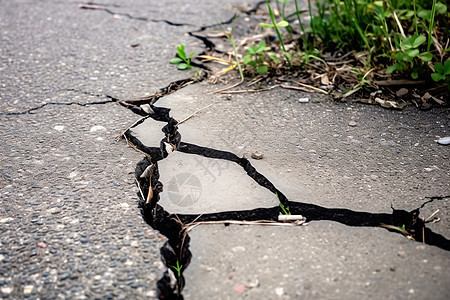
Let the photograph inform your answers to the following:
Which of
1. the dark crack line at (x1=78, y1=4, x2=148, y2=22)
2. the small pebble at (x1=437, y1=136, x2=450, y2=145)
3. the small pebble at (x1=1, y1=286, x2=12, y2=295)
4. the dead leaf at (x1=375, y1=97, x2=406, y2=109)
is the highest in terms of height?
the dark crack line at (x1=78, y1=4, x2=148, y2=22)

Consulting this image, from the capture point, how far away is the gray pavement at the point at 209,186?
3.67ft

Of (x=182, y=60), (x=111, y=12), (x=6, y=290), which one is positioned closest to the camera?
(x=6, y=290)

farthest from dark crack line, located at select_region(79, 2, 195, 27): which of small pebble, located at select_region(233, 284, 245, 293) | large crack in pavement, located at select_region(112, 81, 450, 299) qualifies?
small pebble, located at select_region(233, 284, 245, 293)

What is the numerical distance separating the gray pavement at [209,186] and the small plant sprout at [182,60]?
68 millimetres

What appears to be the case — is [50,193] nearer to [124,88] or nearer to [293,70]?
[124,88]

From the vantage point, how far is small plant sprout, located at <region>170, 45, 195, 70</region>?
2.22 m

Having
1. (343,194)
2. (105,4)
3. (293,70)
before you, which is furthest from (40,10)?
(343,194)

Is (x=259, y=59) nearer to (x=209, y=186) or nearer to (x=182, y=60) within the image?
(x=182, y=60)

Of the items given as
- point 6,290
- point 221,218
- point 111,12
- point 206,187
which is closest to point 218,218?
point 221,218

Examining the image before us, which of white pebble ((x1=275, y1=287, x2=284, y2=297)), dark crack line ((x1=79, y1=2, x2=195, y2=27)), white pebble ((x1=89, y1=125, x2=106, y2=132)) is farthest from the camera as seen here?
dark crack line ((x1=79, y1=2, x2=195, y2=27))

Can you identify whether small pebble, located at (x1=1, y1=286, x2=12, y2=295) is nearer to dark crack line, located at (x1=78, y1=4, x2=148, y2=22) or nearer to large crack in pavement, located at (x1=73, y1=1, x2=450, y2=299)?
large crack in pavement, located at (x1=73, y1=1, x2=450, y2=299)

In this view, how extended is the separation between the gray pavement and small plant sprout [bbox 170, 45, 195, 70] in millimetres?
68

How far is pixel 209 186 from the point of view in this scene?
1.45m

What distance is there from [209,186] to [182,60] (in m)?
1.05
